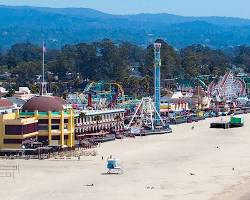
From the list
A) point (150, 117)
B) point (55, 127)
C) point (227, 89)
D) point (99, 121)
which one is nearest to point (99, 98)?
point (150, 117)

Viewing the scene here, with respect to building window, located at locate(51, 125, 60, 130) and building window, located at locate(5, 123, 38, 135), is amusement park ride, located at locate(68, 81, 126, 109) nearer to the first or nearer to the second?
building window, located at locate(51, 125, 60, 130)

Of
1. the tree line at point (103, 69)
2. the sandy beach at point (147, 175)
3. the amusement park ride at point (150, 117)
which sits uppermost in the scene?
the tree line at point (103, 69)

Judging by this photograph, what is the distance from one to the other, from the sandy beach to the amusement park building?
11.1 feet

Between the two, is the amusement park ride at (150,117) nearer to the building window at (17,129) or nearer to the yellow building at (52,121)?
the yellow building at (52,121)

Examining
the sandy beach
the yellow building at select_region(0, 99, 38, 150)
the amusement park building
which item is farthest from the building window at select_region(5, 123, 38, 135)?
the amusement park building

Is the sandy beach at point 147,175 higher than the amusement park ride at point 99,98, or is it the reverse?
the amusement park ride at point 99,98

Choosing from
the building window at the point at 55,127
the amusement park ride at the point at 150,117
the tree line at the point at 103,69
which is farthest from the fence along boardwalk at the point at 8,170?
the tree line at the point at 103,69

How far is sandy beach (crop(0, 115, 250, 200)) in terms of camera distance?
3769 cm

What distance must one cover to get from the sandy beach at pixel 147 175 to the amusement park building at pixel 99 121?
340 cm

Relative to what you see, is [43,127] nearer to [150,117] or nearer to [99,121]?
[99,121]

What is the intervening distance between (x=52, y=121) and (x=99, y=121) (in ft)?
35.1

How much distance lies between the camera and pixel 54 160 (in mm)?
49406

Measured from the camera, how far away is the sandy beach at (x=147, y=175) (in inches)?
1484

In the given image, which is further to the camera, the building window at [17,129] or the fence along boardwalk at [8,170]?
the building window at [17,129]
